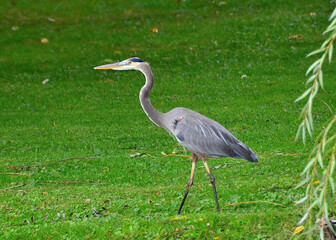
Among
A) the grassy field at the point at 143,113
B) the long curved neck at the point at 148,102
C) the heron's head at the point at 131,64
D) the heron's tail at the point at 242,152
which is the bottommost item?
the grassy field at the point at 143,113

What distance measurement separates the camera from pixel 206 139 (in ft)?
23.7

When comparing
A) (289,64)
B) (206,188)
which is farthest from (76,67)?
(206,188)

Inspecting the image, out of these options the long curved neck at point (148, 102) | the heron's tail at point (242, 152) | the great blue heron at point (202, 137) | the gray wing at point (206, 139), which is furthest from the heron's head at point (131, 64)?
the heron's tail at point (242, 152)

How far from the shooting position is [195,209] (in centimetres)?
748

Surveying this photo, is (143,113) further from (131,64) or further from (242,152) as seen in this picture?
(242,152)

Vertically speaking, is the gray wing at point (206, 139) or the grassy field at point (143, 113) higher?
the gray wing at point (206, 139)

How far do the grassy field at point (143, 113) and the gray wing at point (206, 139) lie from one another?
2.16 feet

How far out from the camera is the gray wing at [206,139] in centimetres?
723

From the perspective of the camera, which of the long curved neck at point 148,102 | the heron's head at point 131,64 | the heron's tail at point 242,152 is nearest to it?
the heron's tail at point 242,152

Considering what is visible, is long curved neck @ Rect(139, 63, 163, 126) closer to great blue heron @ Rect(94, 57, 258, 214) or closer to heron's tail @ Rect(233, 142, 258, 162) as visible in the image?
great blue heron @ Rect(94, 57, 258, 214)

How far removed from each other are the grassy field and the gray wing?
0.66 m

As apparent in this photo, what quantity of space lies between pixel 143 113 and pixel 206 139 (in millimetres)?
6737

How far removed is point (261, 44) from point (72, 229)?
1252 cm

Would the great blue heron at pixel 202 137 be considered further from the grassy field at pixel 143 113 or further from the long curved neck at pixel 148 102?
the grassy field at pixel 143 113
